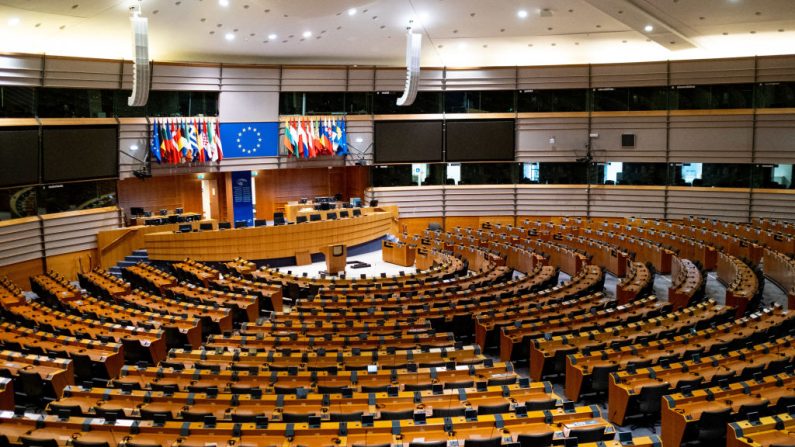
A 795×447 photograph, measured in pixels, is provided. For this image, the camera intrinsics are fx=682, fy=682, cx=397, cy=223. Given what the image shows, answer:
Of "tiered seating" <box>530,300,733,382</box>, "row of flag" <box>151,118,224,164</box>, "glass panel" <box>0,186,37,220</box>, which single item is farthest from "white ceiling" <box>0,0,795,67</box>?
"tiered seating" <box>530,300,733,382</box>

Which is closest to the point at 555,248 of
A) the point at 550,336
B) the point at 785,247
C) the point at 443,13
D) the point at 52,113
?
the point at 785,247

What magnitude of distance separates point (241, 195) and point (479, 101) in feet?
37.0

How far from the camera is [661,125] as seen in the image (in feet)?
96.8

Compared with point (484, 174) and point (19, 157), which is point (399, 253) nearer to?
point (484, 174)

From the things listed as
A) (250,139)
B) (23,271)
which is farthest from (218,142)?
(23,271)

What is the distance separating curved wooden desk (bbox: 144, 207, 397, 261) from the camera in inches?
910

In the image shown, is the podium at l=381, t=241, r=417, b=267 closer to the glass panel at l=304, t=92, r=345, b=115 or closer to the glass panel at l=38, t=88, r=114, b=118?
the glass panel at l=304, t=92, r=345, b=115

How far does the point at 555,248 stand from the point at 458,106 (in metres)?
9.90

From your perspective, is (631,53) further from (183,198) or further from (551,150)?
(183,198)

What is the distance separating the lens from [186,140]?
84.5 ft

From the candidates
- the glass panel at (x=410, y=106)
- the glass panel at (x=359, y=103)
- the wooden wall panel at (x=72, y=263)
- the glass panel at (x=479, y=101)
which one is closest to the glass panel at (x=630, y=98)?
the glass panel at (x=479, y=101)

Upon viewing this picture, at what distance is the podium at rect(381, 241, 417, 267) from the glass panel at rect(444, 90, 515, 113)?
329 inches

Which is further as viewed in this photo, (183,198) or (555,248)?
(183,198)

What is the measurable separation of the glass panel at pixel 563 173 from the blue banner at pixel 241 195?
13.0 m
